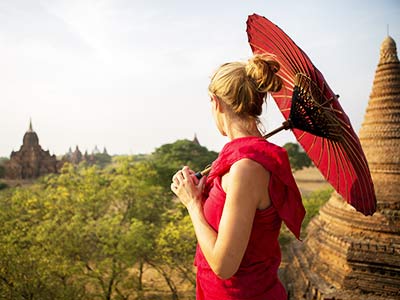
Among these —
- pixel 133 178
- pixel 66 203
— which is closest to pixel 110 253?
pixel 66 203

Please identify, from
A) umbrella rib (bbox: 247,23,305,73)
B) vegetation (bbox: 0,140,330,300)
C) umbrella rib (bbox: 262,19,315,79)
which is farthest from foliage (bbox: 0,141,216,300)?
umbrella rib (bbox: 262,19,315,79)

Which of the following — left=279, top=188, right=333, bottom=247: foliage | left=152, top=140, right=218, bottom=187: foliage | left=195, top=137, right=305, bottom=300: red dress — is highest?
left=152, top=140, right=218, bottom=187: foliage

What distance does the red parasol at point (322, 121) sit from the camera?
1.86m

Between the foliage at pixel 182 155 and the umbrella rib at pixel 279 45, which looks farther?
the foliage at pixel 182 155

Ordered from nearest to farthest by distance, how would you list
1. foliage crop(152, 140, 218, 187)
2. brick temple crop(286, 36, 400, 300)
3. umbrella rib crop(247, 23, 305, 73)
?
umbrella rib crop(247, 23, 305, 73), brick temple crop(286, 36, 400, 300), foliage crop(152, 140, 218, 187)

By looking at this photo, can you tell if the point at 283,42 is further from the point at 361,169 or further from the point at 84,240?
the point at 84,240

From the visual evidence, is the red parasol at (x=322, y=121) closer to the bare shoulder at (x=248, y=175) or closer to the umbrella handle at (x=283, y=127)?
the umbrella handle at (x=283, y=127)

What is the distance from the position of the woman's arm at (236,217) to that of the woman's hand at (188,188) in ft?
0.65

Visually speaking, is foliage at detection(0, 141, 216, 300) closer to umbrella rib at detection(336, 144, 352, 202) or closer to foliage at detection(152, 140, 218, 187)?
umbrella rib at detection(336, 144, 352, 202)

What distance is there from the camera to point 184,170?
1.76 metres

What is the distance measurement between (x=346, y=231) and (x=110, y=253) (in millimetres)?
7149

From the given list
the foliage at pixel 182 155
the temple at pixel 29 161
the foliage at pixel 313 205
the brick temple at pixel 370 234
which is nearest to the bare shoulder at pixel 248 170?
the brick temple at pixel 370 234

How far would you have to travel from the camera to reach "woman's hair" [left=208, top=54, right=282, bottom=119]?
150 cm

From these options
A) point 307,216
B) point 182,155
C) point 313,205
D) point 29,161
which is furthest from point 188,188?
point 29,161
